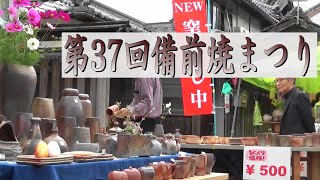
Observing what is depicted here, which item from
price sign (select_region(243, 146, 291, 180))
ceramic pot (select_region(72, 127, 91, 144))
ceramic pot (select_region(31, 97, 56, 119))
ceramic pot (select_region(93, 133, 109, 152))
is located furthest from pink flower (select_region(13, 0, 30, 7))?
price sign (select_region(243, 146, 291, 180))

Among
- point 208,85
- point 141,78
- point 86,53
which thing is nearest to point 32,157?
point 141,78

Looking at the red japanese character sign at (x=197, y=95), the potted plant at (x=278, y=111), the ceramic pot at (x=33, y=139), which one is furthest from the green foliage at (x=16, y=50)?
the potted plant at (x=278, y=111)

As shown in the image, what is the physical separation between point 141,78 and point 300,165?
8.67ft

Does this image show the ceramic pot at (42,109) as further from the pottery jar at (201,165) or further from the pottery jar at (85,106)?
the pottery jar at (201,165)

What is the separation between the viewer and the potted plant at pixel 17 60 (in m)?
3.74

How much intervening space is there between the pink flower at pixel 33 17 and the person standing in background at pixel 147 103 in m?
1.61

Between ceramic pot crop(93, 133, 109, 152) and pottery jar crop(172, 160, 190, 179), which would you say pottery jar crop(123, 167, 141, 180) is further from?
pottery jar crop(172, 160, 190, 179)

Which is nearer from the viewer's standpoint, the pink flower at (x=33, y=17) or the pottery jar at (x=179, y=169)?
the pink flower at (x=33, y=17)

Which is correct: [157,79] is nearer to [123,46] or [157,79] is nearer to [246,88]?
[123,46]

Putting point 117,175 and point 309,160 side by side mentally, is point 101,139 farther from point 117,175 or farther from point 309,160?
point 309,160

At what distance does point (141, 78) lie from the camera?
17.9 feet

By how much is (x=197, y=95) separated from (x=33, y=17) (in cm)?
462

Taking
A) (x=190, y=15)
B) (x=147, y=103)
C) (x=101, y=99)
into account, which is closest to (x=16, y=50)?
(x=147, y=103)

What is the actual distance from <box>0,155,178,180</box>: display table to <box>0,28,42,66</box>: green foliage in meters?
0.92
